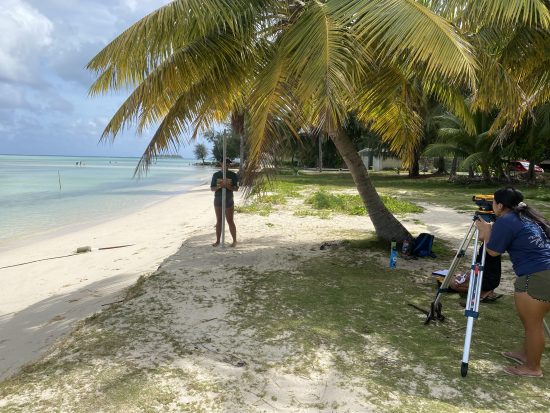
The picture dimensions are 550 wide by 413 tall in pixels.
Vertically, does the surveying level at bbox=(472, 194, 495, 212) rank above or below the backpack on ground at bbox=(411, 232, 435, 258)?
above

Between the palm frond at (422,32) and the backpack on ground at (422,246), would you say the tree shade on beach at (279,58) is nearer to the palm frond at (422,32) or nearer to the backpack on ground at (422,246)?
the palm frond at (422,32)

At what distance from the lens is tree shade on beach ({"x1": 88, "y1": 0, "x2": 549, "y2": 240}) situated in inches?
184

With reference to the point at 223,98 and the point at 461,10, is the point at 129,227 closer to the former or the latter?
the point at 223,98

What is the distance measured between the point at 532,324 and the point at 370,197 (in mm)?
4806

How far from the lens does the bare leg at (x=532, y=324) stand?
127 inches

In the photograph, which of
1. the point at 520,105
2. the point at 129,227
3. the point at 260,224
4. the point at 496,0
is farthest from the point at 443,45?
the point at 129,227

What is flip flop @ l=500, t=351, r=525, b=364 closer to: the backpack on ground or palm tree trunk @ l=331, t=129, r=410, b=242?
the backpack on ground

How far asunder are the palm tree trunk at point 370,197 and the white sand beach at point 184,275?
854mm

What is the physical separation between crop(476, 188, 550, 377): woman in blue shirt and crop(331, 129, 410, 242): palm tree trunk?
4.36m

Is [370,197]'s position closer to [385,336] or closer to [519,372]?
[385,336]

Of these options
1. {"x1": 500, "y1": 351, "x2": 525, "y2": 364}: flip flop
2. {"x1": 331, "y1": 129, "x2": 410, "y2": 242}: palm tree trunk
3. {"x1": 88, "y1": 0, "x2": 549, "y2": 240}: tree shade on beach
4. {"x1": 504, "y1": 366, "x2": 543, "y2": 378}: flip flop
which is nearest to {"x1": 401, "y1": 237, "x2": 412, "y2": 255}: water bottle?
{"x1": 331, "y1": 129, "x2": 410, "y2": 242}: palm tree trunk

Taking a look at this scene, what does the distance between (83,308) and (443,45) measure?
5323 mm

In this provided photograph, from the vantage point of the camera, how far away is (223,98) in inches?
258

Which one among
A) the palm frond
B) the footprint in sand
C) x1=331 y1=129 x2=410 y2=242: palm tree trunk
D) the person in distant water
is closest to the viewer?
the palm frond
